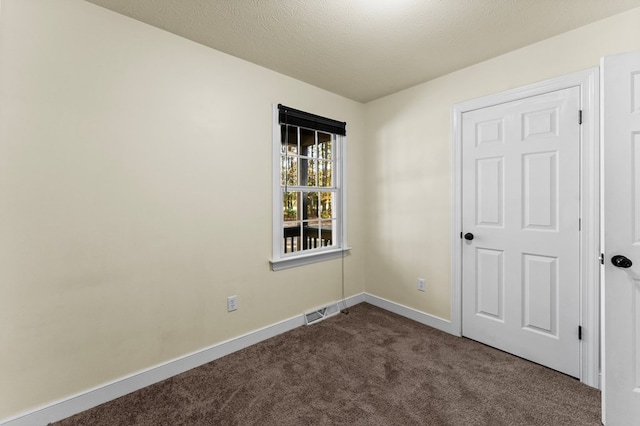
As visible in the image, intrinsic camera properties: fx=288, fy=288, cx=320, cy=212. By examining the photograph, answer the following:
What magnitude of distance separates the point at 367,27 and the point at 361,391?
2.49 m

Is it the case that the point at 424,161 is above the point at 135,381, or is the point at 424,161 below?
above

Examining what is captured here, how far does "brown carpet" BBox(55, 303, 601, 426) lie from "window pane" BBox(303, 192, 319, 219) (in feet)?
4.33

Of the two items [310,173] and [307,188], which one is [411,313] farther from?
[310,173]

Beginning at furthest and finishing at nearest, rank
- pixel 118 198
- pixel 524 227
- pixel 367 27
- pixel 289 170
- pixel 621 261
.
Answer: pixel 289 170 → pixel 524 227 → pixel 367 27 → pixel 118 198 → pixel 621 261

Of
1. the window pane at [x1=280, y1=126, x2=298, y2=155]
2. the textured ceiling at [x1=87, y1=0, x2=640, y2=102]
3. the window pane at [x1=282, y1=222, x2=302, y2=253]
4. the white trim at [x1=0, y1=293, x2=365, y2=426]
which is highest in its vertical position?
the textured ceiling at [x1=87, y1=0, x2=640, y2=102]

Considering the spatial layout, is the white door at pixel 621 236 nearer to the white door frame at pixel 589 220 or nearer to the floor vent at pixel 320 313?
the white door frame at pixel 589 220

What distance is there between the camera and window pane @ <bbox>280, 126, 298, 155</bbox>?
2.86m

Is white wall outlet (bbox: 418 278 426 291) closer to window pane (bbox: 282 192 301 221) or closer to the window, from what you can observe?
the window

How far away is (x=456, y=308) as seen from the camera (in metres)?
2.73

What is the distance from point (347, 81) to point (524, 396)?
115 inches

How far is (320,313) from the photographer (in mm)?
3119

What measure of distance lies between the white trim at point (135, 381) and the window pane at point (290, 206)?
1.05 m

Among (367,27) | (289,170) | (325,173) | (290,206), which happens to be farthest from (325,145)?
(367,27)

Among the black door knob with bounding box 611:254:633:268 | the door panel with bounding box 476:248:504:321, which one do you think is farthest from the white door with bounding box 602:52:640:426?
the door panel with bounding box 476:248:504:321
